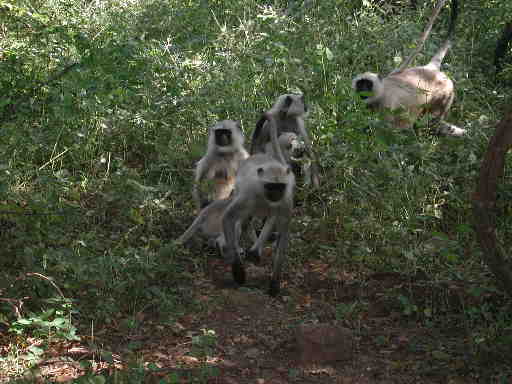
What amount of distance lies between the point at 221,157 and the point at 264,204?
1.00m

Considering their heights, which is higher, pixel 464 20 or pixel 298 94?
pixel 464 20

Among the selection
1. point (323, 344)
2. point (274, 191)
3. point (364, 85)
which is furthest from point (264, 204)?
point (364, 85)

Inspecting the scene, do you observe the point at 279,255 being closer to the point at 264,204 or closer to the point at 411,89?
the point at 264,204

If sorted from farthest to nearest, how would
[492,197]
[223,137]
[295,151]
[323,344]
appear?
[295,151] < [223,137] < [323,344] < [492,197]

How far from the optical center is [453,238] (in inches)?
187

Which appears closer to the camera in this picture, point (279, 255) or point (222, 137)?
point (279, 255)

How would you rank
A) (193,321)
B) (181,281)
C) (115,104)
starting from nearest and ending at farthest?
(193,321) → (181,281) → (115,104)

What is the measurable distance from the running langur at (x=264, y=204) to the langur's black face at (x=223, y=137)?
2.32 feet

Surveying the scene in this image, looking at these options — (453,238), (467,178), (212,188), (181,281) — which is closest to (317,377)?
(181,281)

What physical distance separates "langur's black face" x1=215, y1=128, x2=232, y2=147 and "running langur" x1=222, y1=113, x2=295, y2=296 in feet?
2.32

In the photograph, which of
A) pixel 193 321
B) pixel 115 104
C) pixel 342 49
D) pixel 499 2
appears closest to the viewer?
pixel 193 321

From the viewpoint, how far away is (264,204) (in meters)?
4.68

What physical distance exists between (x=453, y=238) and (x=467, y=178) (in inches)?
29.0

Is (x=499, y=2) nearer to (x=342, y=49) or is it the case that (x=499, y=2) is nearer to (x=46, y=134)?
(x=342, y=49)
